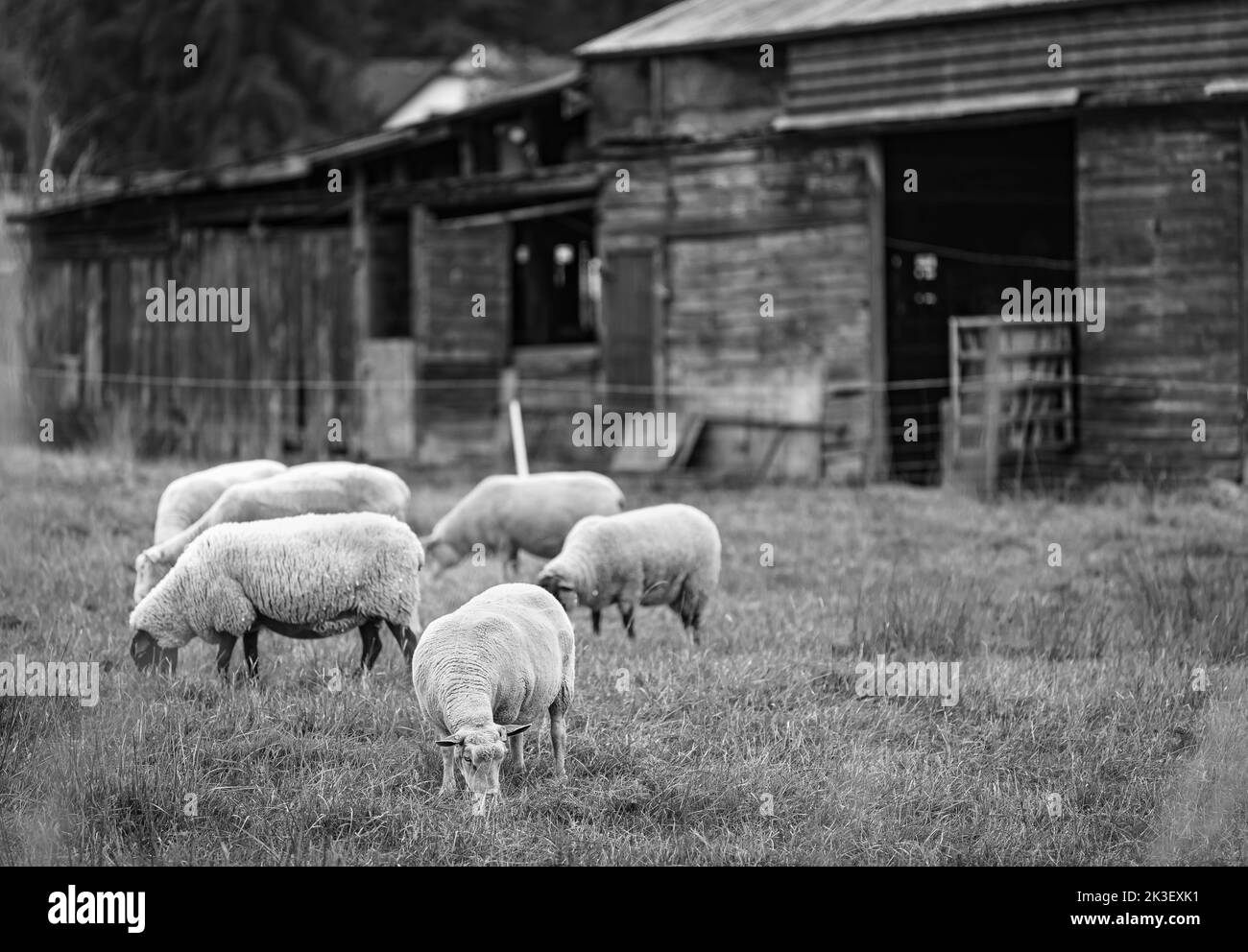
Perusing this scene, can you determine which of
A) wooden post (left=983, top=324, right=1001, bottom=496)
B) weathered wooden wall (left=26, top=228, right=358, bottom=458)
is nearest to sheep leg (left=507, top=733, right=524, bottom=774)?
wooden post (left=983, top=324, right=1001, bottom=496)

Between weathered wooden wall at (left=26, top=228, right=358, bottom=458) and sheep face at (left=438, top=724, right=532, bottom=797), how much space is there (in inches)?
581

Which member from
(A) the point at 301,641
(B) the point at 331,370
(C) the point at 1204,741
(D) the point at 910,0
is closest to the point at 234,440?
(B) the point at 331,370

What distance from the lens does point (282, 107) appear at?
38.5 metres

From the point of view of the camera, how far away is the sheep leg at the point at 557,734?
7481mm

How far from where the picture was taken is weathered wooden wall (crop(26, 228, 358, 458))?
2169 centimetres

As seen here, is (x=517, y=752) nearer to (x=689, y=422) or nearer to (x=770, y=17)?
(x=689, y=422)

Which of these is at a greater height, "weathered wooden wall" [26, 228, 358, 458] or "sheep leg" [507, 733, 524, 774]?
"weathered wooden wall" [26, 228, 358, 458]

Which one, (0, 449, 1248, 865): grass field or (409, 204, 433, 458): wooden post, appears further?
(409, 204, 433, 458): wooden post

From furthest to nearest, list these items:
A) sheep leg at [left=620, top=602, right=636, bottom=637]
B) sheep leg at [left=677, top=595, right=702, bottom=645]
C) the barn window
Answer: the barn window, sheep leg at [left=677, top=595, right=702, bottom=645], sheep leg at [left=620, top=602, right=636, bottom=637]

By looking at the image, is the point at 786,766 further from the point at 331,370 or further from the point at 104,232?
the point at 104,232

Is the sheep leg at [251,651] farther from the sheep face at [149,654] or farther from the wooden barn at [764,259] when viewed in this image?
the wooden barn at [764,259]

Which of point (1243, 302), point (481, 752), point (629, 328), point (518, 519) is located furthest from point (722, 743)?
point (629, 328)

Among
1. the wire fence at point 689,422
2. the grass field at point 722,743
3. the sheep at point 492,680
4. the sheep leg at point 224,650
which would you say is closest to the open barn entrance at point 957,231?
the wire fence at point 689,422

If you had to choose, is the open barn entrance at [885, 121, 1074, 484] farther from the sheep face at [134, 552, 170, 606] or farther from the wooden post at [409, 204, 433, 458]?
the sheep face at [134, 552, 170, 606]
